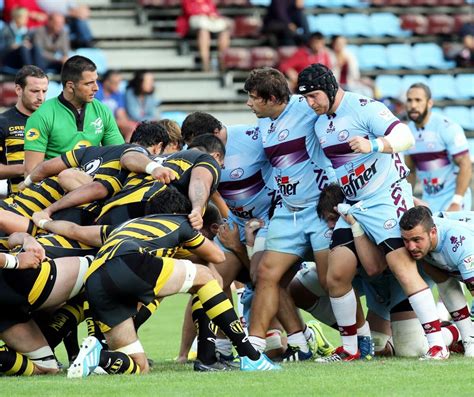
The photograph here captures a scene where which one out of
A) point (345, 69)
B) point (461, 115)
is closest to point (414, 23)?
point (461, 115)

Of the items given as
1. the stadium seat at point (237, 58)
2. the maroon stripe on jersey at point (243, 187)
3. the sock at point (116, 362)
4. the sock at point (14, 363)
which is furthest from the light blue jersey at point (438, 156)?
the stadium seat at point (237, 58)

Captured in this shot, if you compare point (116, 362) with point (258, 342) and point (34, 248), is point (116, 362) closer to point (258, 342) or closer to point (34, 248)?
point (34, 248)

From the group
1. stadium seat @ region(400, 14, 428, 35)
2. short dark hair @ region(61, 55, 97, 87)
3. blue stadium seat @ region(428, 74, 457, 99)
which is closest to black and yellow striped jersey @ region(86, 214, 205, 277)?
short dark hair @ region(61, 55, 97, 87)

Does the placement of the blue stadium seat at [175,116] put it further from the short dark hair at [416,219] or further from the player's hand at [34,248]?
the player's hand at [34,248]

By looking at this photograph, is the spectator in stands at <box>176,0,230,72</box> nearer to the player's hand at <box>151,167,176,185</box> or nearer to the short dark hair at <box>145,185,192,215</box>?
the player's hand at <box>151,167,176,185</box>

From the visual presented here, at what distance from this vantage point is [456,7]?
26469mm

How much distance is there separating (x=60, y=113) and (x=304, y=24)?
13.0 m

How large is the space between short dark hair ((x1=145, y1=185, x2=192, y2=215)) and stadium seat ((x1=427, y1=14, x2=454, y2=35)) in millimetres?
17553

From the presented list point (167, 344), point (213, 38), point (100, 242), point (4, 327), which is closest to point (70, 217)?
point (100, 242)

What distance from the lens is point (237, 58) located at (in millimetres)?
22750

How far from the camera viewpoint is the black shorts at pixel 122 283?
8.33m

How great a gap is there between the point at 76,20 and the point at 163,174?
1260 cm

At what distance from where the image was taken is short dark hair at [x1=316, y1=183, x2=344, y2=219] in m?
9.77

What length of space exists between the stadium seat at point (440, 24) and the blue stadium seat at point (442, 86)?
1.63 meters
